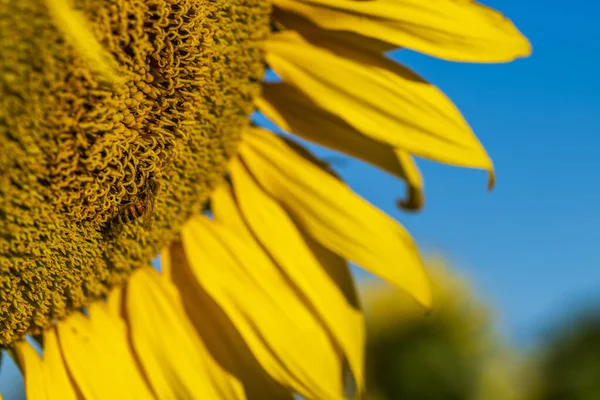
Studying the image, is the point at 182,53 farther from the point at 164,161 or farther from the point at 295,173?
the point at 295,173

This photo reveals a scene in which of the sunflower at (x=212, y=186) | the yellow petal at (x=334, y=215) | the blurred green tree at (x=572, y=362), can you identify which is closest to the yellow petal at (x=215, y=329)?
the sunflower at (x=212, y=186)

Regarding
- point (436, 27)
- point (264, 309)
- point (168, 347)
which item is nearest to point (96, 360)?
point (168, 347)

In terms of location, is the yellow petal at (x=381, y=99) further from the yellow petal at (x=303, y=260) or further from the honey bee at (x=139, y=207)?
the honey bee at (x=139, y=207)

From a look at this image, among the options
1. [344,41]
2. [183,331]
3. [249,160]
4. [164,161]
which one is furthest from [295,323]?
[344,41]

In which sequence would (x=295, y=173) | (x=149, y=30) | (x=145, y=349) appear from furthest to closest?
(x=295, y=173)
(x=145, y=349)
(x=149, y=30)

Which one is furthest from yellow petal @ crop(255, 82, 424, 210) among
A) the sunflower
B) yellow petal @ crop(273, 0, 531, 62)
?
yellow petal @ crop(273, 0, 531, 62)

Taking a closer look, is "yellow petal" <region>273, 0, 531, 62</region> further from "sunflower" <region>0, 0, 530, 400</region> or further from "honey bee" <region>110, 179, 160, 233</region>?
"honey bee" <region>110, 179, 160, 233</region>

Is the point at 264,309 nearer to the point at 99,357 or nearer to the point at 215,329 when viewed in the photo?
the point at 215,329
